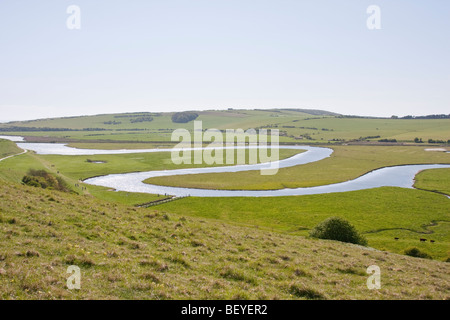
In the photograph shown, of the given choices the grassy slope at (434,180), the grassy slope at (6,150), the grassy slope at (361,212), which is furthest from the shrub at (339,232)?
the grassy slope at (6,150)

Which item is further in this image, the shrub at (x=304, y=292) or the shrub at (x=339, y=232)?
the shrub at (x=339, y=232)

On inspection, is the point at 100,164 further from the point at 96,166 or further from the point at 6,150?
the point at 6,150

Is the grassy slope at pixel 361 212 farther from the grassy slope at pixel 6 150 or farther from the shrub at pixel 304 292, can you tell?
the grassy slope at pixel 6 150

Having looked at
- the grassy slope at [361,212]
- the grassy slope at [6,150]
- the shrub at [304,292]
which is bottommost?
the grassy slope at [361,212]

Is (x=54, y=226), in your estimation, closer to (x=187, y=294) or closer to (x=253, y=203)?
(x=187, y=294)

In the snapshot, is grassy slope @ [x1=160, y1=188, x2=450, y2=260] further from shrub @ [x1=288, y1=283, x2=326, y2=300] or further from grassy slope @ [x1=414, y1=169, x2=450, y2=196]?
shrub @ [x1=288, y1=283, x2=326, y2=300]

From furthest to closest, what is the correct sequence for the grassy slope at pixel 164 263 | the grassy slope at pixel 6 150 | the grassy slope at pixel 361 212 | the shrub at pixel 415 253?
the grassy slope at pixel 6 150 → the grassy slope at pixel 361 212 → the shrub at pixel 415 253 → the grassy slope at pixel 164 263

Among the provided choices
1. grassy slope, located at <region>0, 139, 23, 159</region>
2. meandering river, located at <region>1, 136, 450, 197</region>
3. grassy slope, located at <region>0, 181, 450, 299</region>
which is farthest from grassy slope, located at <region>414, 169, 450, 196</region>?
grassy slope, located at <region>0, 139, 23, 159</region>
